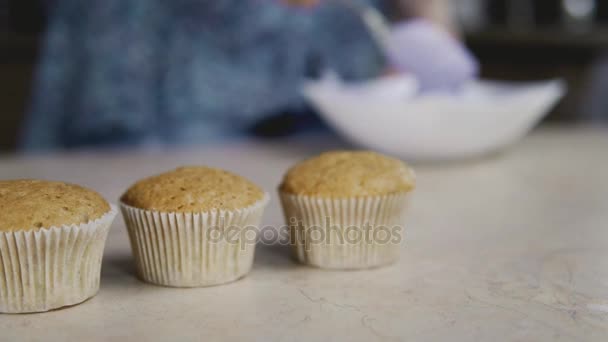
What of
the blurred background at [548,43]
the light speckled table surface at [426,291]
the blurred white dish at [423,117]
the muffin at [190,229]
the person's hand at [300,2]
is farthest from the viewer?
the blurred background at [548,43]

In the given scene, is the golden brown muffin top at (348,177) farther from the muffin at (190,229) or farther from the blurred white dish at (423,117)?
the blurred white dish at (423,117)

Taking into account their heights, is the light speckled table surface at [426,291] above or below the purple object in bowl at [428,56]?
below

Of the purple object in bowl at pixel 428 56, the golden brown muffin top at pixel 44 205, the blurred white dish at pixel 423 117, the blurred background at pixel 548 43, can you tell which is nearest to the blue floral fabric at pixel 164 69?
the blurred white dish at pixel 423 117

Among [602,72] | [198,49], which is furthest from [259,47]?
[602,72]

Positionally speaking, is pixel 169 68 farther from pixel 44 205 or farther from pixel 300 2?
pixel 44 205

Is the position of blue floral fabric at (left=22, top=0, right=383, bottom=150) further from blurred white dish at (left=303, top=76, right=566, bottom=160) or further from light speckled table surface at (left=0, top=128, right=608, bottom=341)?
light speckled table surface at (left=0, top=128, right=608, bottom=341)

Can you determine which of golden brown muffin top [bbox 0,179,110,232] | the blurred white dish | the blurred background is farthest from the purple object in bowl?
the blurred background
